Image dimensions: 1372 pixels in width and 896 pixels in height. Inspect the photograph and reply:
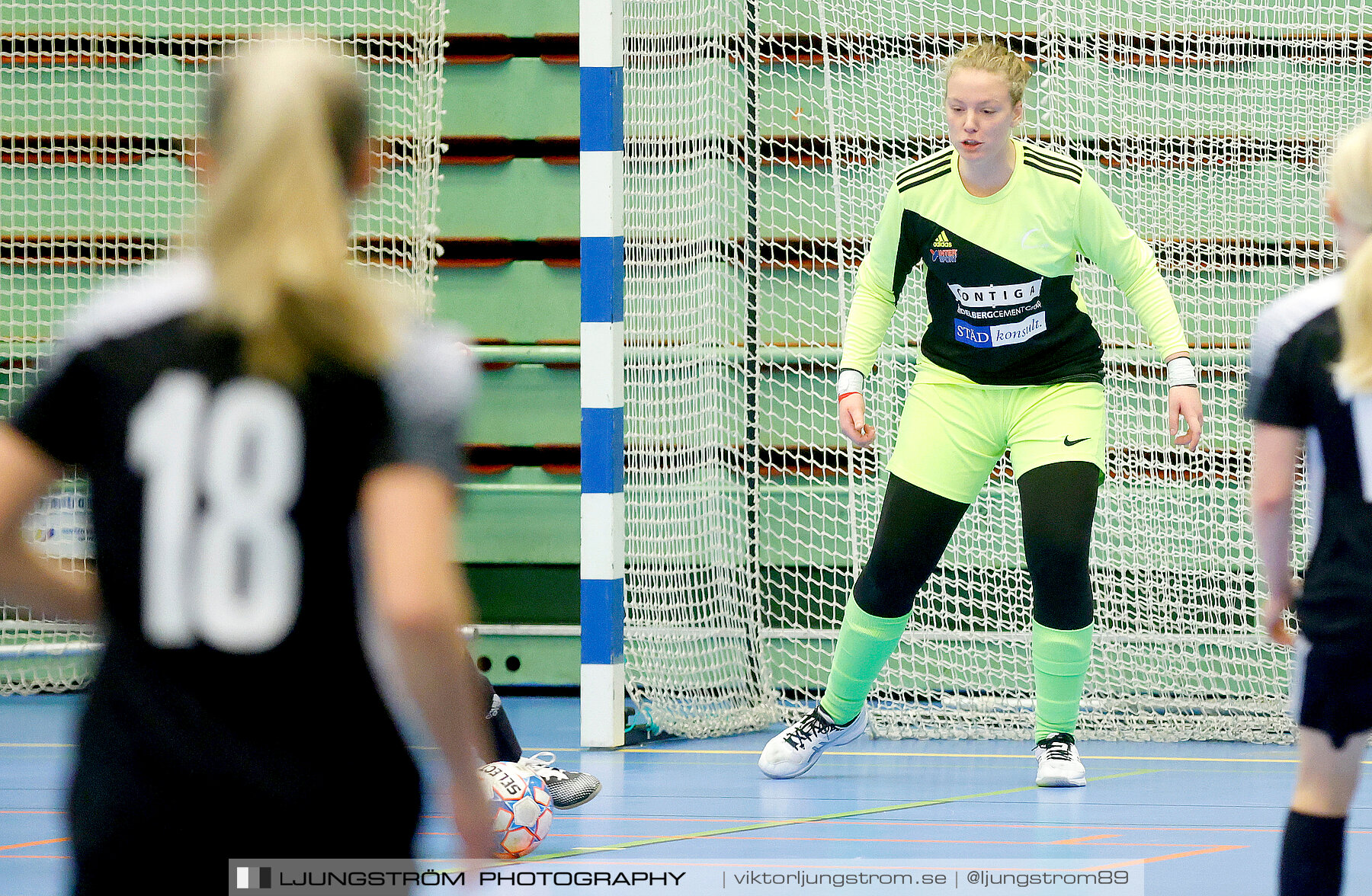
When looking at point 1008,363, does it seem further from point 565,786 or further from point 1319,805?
point 1319,805

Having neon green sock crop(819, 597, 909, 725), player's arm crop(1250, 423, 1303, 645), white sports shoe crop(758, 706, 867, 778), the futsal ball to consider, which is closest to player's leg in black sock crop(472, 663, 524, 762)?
the futsal ball

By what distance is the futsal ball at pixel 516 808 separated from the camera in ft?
11.7

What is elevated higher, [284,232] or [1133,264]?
[1133,264]

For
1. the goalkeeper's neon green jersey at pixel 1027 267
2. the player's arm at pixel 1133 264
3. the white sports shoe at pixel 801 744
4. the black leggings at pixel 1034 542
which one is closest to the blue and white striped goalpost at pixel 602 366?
the white sports shoe at pixel 801 744

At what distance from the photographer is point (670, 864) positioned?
11.5 ft

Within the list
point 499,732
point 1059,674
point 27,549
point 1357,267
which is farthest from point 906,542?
point 27,549

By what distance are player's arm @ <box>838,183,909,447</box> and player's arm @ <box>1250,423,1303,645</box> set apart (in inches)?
82.8

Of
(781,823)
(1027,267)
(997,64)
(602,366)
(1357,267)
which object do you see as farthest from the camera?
(602,366)

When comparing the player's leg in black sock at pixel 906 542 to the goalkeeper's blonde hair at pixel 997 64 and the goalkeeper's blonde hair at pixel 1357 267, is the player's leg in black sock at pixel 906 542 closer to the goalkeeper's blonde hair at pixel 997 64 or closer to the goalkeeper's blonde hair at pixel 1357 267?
the goalkeeper's blonde hair at pixel 997 64

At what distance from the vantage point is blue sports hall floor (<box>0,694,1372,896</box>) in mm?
3381

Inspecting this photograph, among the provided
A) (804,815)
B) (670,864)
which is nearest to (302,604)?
(670,864)

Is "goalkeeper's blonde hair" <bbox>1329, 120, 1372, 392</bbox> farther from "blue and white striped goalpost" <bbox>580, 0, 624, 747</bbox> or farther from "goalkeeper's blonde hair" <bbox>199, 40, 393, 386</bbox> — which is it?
"blue and white striped goalpost" <bbox>580, 0, 624, 747</bbox>

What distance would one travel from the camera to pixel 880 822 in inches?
159

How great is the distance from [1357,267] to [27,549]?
1634 millimetres
